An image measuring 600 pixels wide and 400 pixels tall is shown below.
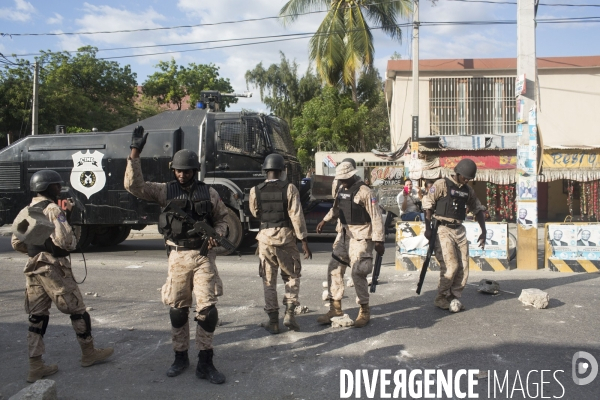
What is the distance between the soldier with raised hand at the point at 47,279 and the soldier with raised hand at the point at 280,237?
1.74 m

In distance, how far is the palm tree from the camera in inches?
850

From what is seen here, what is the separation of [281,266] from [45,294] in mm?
2117

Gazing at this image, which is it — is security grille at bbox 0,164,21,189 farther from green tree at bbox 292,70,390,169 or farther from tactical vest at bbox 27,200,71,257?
green tree at bbox 292,70,390,169

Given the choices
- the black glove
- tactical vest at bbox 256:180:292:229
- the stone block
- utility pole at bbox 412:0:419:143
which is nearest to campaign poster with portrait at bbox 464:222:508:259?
tactical vest at bbox 256:180:292:229

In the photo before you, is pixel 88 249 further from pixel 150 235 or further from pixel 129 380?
pixel 129 380

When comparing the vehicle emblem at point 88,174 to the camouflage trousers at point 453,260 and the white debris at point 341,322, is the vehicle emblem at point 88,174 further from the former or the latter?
the camouflage trousers at point 453,260

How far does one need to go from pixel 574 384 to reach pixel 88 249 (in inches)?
407

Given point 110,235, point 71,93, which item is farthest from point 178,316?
point 71,93

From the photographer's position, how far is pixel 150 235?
50.9ft

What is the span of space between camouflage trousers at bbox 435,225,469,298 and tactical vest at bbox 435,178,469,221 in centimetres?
16

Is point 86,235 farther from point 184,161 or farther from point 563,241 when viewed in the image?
point 563,241

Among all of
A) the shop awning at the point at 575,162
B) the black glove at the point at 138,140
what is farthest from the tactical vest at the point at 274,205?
the shop awning at the point at 575,162

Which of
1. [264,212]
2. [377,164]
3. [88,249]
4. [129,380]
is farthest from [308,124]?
[129,380]

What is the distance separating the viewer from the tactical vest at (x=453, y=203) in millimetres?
5824
